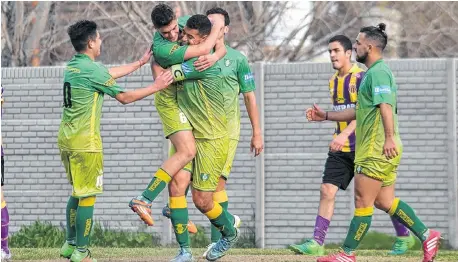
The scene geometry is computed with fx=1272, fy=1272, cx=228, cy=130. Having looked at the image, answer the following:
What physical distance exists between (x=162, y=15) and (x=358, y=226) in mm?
2532

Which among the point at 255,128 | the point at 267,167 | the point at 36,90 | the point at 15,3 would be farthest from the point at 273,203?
the point at 15,3

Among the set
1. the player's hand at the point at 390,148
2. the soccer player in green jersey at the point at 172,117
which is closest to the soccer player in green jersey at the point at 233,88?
the soccer player in green jersey at the point at 172,117

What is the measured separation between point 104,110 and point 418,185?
4397mm

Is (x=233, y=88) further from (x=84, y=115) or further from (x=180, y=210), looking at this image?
(x=84, y=115)

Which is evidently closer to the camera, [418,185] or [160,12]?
[160,12]

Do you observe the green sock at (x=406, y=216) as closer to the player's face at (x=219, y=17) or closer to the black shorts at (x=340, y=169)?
the black shorts at (x=340, y=169)

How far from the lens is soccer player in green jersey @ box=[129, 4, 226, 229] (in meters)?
11.1

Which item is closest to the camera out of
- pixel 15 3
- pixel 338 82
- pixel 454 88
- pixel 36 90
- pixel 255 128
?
pixel 255 128

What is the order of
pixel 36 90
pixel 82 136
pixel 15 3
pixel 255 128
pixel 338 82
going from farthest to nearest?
1. pixel 15 3
2. pixel 36 90
3. pixel 338 82
4. pixel 255 128
5. pixel 82 136

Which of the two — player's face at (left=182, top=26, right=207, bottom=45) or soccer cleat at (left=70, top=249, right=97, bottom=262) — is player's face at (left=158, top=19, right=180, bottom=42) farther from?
soccer cleat at (left=70, top=249, right=97, bottom=262)

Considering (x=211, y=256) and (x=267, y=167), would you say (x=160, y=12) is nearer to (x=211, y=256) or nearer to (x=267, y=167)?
(x=211, y=256)

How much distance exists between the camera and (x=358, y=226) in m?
11.2

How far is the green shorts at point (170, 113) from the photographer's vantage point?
444 inches

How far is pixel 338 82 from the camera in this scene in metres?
13.4
